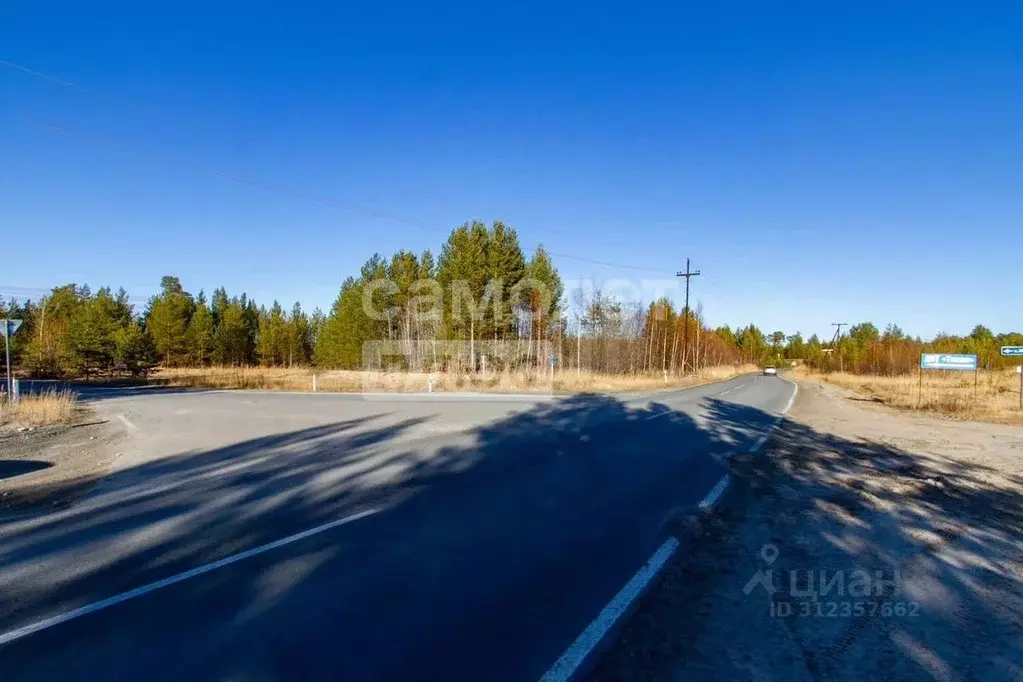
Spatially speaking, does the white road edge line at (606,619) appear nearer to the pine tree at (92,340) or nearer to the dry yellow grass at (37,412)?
Answer: the dry yellow grass at (37,412)

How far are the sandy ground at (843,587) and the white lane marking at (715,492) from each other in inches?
7.4

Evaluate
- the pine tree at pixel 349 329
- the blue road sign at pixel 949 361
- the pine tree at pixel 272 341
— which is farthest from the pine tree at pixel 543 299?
the pine tree at pixel 272 341

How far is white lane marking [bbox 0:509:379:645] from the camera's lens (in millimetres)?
3725

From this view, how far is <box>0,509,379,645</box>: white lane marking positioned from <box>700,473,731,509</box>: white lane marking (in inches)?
168

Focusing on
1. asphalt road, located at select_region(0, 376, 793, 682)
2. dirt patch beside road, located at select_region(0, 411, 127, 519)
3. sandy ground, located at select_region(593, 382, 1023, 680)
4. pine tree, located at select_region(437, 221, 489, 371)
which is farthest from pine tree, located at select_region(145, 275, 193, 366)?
sandy ground, located at select_region(593, 382, 1023, 680)

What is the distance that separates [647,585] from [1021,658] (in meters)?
2.26

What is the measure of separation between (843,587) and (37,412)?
66.5ft

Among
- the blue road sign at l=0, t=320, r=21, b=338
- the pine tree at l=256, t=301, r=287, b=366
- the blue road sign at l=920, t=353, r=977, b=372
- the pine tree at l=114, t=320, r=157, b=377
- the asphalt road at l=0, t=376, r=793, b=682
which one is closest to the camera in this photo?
the asphalt road at l=0, t=376, r=793, b=682

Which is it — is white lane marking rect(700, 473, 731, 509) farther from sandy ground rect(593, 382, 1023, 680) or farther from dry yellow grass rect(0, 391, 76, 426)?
dry yellow grass rect(0, 391, 76, 426)

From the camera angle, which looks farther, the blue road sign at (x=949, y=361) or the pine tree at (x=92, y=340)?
the pine tree at (x=92, y=340)

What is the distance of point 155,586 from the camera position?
4.45 meters

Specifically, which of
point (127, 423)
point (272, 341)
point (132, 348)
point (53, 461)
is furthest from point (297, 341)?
point (53, 461)

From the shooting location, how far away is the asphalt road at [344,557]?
343cm

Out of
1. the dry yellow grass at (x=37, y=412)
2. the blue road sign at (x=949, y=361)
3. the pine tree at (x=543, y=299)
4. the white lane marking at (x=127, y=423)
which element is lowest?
the white lane marking at (x=127, y=423)
